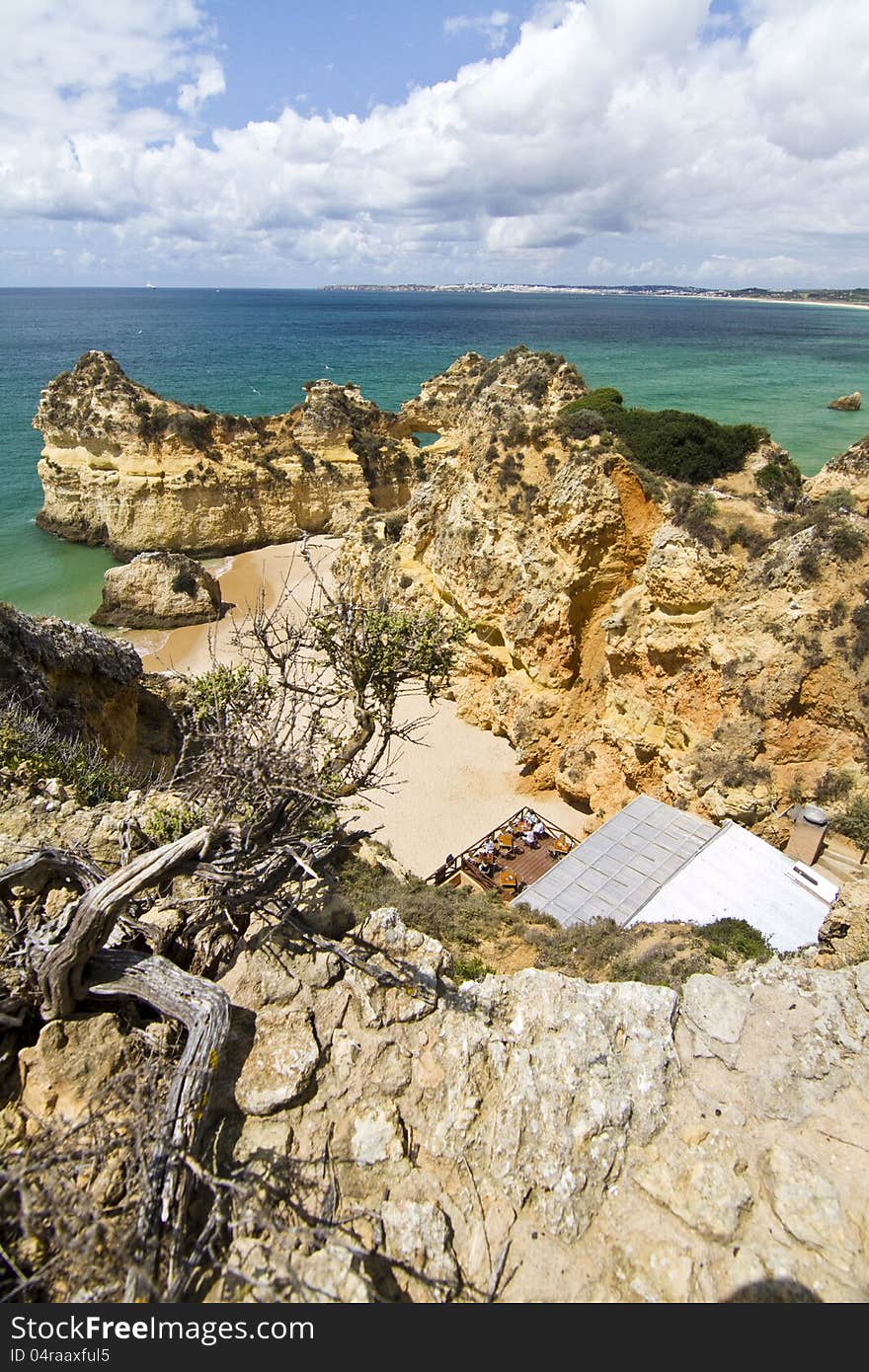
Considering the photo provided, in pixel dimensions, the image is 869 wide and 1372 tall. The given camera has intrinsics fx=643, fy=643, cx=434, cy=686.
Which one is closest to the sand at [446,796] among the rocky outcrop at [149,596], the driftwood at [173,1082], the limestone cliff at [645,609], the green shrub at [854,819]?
the limestone cliff at [645,609]

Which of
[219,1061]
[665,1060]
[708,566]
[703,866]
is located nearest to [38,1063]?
[219,1061]

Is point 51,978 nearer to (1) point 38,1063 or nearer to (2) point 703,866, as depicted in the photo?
(1) point 38,1063

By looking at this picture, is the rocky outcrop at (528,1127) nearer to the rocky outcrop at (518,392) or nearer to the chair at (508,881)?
the chair at (508,881)

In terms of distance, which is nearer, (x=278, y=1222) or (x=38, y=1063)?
(x=278, y=1222)

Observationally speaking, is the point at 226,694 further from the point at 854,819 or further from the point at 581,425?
the point at 581,425

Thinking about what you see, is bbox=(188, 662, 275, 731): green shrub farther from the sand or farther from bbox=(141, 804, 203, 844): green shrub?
the sand

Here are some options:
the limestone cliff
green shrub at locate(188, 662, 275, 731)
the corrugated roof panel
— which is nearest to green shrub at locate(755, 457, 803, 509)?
the limestone cliff
